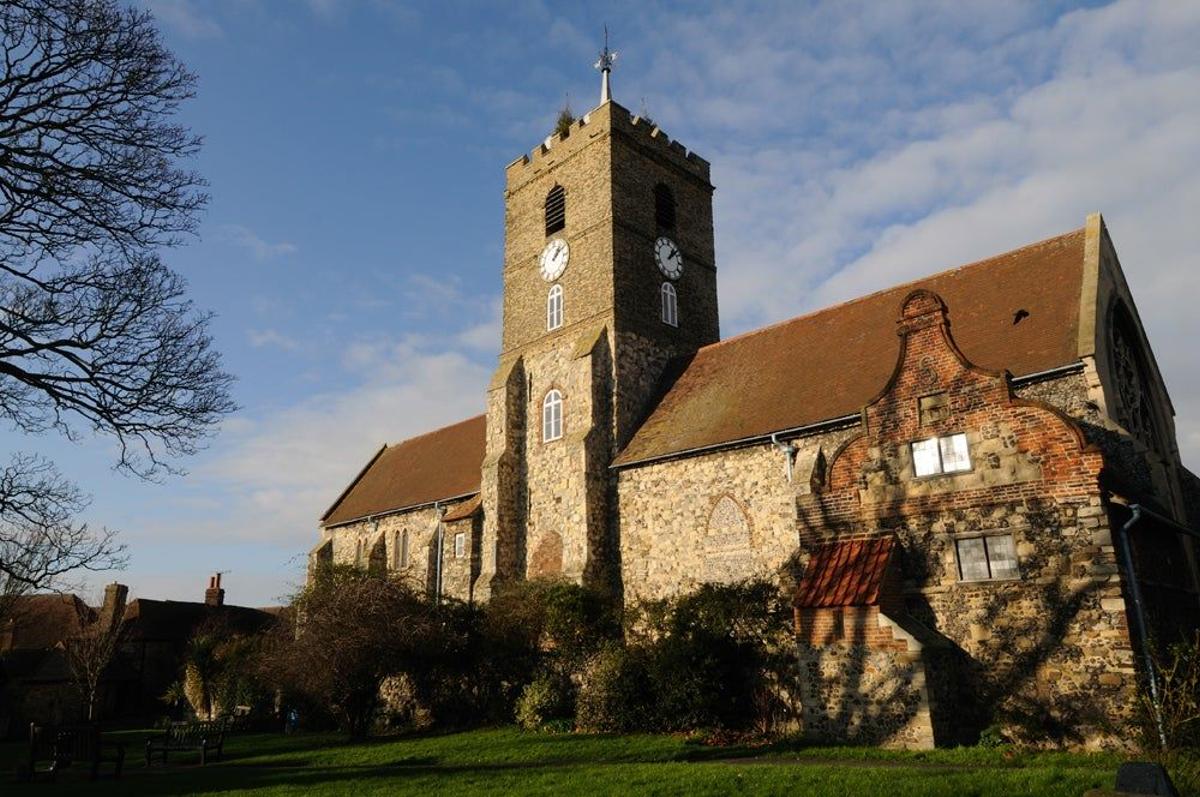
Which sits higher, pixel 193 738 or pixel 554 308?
pixel 554 308

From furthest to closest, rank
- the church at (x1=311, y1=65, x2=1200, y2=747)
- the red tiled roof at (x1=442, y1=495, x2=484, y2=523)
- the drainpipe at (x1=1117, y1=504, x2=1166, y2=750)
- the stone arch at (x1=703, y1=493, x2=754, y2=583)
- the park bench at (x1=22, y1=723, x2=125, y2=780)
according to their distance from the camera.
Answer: the red tiled roof at (x1=442, y1=495, x2=484, y2=523) → the stone arch at (x1=703, y1=493, x2=754, y2=583) → the park bench at (x1=22, y1=723, x2=125, y2=780) → the church at (x1=311, y1=65, x2=1200, y2=747) → the drainpipe at (x1=1117, y1=504, x2=1166, y2=750)

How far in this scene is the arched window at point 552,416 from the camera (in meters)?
25.5

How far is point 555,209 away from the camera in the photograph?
2928 centimetres

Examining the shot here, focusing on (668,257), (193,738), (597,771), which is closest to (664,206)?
(668,257)

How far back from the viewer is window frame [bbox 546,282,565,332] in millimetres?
27584

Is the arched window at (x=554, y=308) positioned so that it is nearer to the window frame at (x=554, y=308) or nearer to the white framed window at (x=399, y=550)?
the window frame at (x=554, y=308)

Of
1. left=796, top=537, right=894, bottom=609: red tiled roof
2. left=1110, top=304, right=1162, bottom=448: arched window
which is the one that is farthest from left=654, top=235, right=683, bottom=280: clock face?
left=796, top=537, right=894, bottom=609: red tiled roof

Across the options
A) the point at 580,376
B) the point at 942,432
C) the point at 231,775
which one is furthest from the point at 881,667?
the point at 580,376

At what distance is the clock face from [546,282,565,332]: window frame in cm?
353

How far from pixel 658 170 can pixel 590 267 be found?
513 cm

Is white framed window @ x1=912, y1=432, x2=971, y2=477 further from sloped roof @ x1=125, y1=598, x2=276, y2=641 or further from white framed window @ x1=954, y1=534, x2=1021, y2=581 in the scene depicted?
sloped roof @ x1=125, y1=598, x2=276, y2=641

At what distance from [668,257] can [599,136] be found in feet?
15.6

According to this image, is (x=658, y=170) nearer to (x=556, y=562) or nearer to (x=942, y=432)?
(x=556, y=562)

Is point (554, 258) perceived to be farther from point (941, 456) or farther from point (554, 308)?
point (941, 456)
